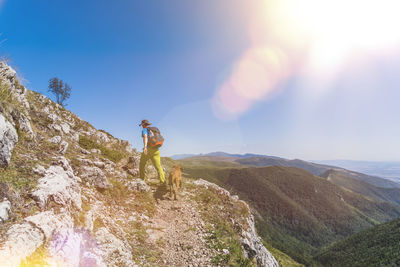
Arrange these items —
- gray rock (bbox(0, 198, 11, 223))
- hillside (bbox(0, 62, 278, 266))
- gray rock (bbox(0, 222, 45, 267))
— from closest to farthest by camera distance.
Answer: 1. gray rock (bbox(0, 222, 45, 267))
2. gray rock (bbox(0, 198, 11, 223))
3. hillside (bbox(0, 62, 278, 266))

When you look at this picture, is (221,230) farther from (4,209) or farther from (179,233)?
(4,209)

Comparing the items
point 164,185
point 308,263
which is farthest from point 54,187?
point 308,263

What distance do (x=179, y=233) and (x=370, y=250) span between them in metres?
145

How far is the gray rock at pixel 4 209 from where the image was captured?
126 inches

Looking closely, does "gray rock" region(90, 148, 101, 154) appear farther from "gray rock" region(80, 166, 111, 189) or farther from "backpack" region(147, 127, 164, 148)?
"backpack" region(147, 127, 164, 148)

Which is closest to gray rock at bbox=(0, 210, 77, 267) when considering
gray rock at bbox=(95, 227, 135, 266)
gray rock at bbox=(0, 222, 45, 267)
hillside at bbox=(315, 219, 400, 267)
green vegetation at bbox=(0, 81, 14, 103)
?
gray rock at bbox=(0, 222, 45, 267)

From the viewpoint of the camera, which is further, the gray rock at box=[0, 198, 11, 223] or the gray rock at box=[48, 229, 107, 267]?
the gray rock at box=[48, 229, 107, 267]

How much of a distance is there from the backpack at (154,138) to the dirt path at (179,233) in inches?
117

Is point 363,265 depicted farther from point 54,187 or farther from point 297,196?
point 54,187

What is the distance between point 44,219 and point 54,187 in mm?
1340

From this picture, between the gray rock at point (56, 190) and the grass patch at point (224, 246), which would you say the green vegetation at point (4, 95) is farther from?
the grass patch at point (224, 246)

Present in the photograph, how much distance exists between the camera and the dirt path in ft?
19.1

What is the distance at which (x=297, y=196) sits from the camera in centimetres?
19838

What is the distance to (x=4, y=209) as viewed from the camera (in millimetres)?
3311
